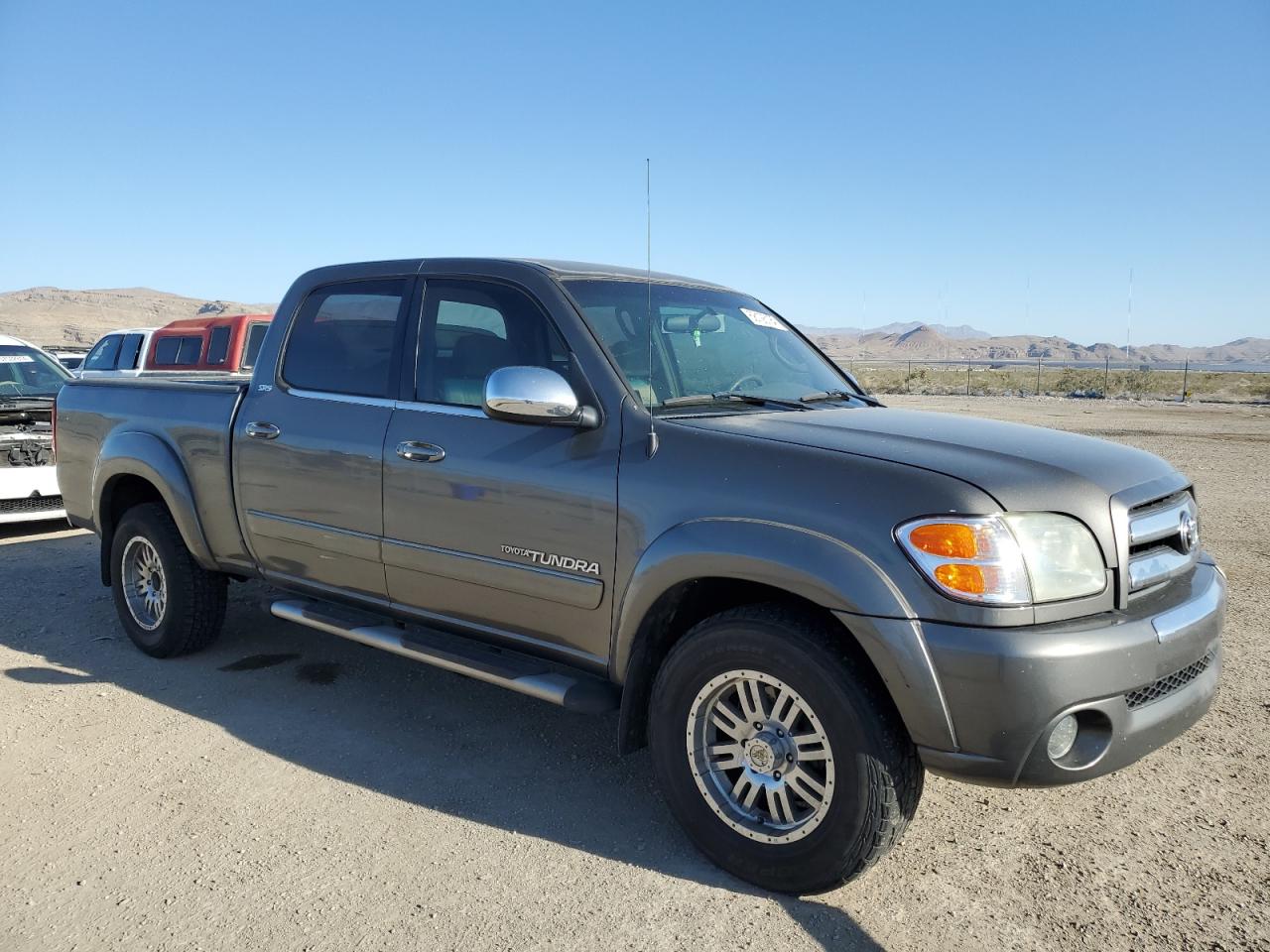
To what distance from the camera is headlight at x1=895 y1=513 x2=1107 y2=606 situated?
2607 millimetres

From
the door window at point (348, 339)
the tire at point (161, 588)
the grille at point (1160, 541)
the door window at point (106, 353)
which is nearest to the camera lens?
the grille at point (1160, 541)

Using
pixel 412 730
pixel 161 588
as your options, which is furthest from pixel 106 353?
pixel 412 730

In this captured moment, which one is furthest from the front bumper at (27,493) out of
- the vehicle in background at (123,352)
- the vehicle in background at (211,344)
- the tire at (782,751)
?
the tire at (782,751)

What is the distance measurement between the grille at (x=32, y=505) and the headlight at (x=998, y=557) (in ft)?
26.3

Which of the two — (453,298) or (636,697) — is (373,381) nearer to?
(453,298)

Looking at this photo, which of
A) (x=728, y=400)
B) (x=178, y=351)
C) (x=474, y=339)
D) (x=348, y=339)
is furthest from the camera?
(x=178, y=351)

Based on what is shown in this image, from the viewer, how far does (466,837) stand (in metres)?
3.30

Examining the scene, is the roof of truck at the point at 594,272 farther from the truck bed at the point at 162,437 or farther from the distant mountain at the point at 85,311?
the distant mountain at the point at 85,311

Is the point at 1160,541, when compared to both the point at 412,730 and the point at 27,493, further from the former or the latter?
the point at 27,493

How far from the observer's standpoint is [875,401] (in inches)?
168

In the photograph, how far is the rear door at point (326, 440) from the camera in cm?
406

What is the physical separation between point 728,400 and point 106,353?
1307 centimetres

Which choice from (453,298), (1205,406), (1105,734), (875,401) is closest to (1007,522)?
(1105,734)

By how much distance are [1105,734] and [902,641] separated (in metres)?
0.63
